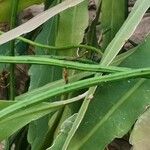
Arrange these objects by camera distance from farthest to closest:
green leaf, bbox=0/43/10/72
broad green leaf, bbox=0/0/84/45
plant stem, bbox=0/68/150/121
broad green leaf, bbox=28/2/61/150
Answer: green leaf, bbox=0/43/10/72 < broad green leaf, bbox=28/2/61/150 < broad green leaf, bbox=0/0/84/45 < plant stem, bbox=0/68/150/121

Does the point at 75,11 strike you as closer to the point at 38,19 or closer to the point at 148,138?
the point at 38,19

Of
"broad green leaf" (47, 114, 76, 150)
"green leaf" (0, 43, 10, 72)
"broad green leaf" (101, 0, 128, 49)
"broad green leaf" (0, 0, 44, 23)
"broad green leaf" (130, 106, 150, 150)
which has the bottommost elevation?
"green leaf" (0, 43, 10, 72)

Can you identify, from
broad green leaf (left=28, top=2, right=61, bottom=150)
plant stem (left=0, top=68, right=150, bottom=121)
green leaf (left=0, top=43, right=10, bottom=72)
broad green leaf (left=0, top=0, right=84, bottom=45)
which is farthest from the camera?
green leaf (left=0, top=43, right=10, bottom=72)

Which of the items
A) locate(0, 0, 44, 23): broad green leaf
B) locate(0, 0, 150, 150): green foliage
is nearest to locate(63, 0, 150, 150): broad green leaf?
locate(0, 0, 150, 150): green foliage

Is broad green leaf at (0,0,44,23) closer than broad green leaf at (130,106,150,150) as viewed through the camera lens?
No

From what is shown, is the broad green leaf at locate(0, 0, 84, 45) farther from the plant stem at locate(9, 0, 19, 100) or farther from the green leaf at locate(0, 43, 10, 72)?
the green leaf at locate(0, 43, 10, 72)

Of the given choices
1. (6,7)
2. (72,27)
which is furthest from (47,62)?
(6,7)

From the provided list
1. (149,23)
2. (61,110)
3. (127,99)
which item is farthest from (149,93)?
(149,23)
